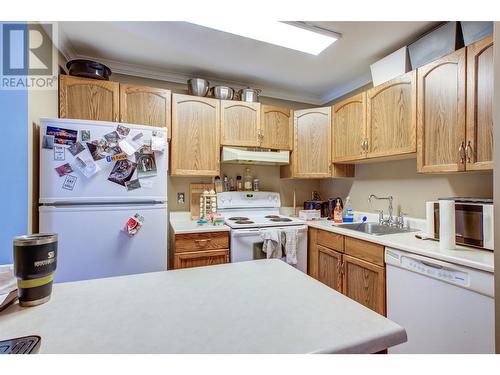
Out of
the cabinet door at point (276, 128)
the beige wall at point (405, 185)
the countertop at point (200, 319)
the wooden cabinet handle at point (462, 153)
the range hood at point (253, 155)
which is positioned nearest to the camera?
Answer: the countertop at point (200, 319)

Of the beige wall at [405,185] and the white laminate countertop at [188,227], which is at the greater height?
the beige wall at [405,185]

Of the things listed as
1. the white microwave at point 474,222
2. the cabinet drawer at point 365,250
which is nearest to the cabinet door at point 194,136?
the cabinet drawer at point 365,250

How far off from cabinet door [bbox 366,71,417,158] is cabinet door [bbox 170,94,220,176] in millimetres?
1447

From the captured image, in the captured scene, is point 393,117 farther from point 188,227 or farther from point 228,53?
point 188,227

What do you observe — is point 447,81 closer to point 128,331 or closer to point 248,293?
point 248,293

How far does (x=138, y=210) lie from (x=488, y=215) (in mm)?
2189

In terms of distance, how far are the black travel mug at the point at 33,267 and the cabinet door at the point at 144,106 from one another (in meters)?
1.68

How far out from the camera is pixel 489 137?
1383 mm

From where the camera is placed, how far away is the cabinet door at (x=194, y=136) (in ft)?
7.54

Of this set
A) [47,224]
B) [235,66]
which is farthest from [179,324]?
[235,66]

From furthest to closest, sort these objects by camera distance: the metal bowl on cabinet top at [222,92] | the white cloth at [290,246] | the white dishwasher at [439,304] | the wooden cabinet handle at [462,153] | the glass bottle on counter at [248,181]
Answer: the glass bottle on counter at [248,181] < the metal bowl on cabinet top at [222,92] < the white cloth at [290,246] < the wooden cabinet handle at [462,153] < the white dishwasher at [439,304]

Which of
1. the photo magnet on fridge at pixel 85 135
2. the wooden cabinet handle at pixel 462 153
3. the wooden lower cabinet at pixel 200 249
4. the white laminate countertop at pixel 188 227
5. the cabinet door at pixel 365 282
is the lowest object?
the cabinet door at pixel 365 282

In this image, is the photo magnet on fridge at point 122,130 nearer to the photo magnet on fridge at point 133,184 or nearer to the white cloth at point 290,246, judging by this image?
the photo magnet on fridge at point 133,184

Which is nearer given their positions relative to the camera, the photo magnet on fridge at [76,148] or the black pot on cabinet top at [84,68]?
the photo magnet on fridge at [76,148]
